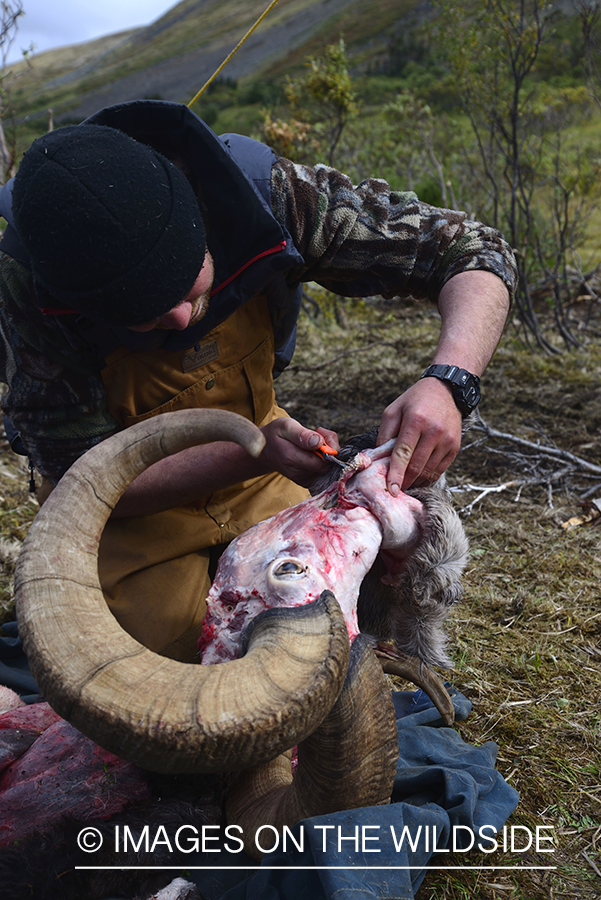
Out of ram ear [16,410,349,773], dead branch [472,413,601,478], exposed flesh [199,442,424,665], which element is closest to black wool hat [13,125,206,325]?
ram ear [16,410,349,773]

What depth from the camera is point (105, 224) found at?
1.79 meters

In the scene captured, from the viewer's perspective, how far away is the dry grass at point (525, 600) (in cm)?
210

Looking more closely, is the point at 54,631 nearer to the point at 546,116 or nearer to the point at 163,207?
the point at 163,207

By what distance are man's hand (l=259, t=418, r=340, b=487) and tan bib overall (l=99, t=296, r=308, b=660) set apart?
0.55m

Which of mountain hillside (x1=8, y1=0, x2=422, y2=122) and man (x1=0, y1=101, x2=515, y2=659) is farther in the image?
mountain hillside (x1=8, y1=0, x2=422, y2=122)

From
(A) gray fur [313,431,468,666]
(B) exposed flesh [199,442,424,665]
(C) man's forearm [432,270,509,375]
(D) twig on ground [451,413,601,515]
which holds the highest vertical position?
(C) man's forearm [432,270,509,375]

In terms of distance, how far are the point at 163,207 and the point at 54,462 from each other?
1.15 m

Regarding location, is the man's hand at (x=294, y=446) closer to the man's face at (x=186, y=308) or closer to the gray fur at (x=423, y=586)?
the gray fur at (x=423, y=586)

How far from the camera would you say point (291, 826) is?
1750 mm

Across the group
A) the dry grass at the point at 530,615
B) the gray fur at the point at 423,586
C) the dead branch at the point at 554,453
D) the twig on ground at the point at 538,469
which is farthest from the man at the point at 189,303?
the dead branch at the point at 554,453

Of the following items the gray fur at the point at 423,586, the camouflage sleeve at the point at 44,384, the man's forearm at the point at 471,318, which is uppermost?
the camouflage sleeve at the point at 44,384

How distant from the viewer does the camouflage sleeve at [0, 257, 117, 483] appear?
238cm

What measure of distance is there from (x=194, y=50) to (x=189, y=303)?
91.4 m

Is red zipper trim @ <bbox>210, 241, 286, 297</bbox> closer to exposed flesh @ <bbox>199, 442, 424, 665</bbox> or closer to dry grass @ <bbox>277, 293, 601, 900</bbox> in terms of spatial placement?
exposed flesh @ <bbox>199, 442, 424, 665</bbox>
